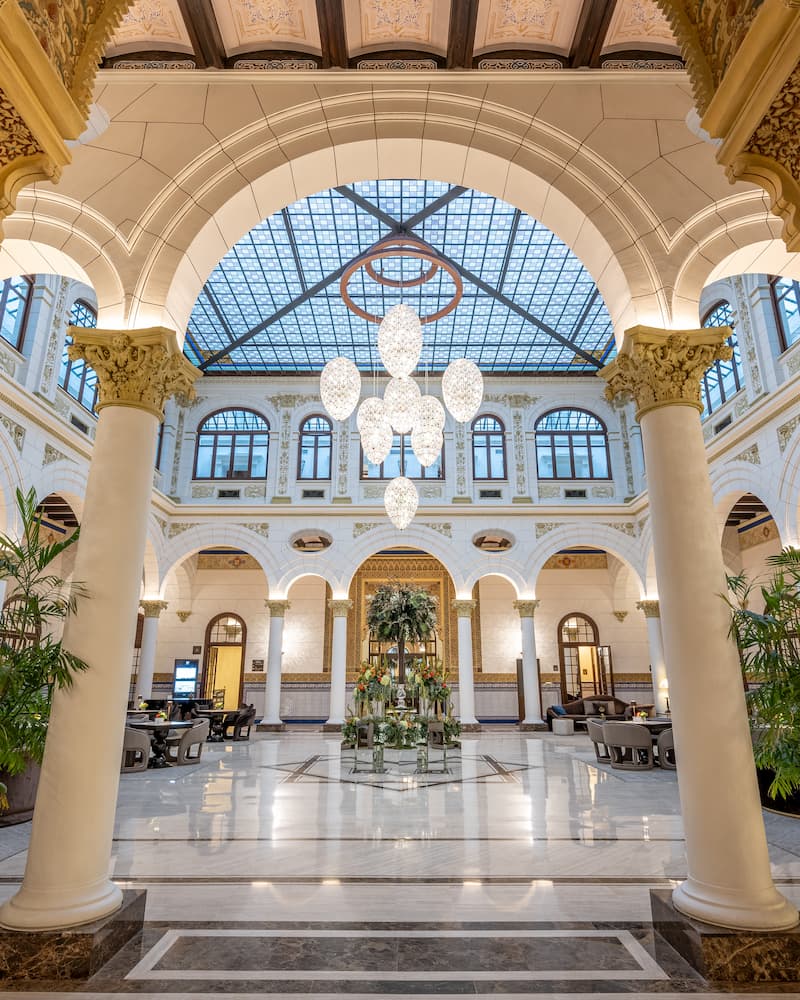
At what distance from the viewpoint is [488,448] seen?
1766 centimetres

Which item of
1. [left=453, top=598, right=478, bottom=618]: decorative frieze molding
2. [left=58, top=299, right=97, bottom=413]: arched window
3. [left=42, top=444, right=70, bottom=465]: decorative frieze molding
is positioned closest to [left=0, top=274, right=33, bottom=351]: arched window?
[left=58, top=299, right=97, bottom=413]: arched window

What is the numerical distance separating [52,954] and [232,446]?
15575mm

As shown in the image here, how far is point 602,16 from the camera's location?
175 inches

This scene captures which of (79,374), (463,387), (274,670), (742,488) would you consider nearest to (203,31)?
(463,387)

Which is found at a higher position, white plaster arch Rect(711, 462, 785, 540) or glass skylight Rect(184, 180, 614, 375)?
glass skylight Rect(184, 180, 614, 375)

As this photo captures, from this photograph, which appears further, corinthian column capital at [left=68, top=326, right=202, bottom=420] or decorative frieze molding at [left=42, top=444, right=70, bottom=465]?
decorative frieze molding at [left=42, top=444, right=70, bottom=465]

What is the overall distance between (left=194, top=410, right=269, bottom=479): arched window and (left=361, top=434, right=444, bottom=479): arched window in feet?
9.55

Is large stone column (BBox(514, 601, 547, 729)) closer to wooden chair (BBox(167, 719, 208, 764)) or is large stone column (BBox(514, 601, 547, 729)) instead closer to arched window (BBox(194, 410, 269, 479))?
arched window (BBox(194, 410, 269, 479))

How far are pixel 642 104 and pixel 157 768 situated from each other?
1006cm

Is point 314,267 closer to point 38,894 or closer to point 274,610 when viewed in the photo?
point 274,610

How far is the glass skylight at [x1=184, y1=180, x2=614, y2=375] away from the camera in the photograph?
11.3 m

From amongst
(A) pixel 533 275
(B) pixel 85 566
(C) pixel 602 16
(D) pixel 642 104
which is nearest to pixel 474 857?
(B) pixel 85 566

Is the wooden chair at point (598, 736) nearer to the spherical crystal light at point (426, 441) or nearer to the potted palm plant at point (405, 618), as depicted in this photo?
the potted palm plant at point (405, 618)

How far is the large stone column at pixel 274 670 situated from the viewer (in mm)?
15783
